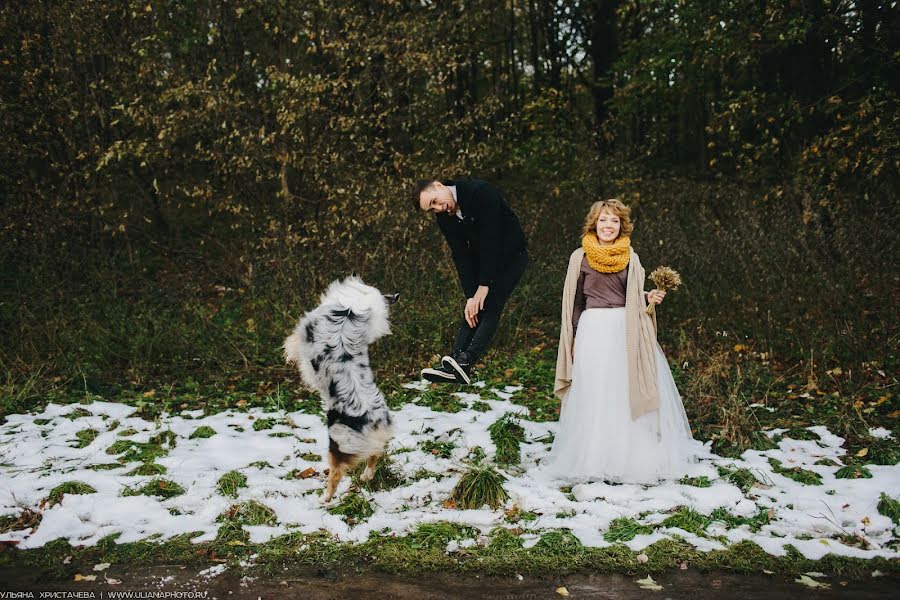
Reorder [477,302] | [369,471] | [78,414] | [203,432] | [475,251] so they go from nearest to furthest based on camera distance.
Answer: [369,471], [477,302], [475,251], [203,432], [78,414]

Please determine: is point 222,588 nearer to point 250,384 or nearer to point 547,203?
point 250,384

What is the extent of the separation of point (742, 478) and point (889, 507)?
0.94 m

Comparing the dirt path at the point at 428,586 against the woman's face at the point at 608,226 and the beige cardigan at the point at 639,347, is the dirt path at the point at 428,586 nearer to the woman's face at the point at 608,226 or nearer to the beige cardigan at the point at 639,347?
the beige cardigan at the point at 639,347

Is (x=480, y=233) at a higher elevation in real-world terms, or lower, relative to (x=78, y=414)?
higher

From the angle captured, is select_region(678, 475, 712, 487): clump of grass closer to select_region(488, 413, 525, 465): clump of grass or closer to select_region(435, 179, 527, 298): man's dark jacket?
select_region(488, 413, 525, 465): clump of grass

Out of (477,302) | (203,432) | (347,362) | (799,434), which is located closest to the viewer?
(347,362)

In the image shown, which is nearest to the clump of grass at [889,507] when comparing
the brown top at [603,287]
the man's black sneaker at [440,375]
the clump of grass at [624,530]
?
the clump of grass at [624,530]

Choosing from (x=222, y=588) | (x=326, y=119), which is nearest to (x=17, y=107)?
(x=326, y=119)

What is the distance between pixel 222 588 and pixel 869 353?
6.87 m

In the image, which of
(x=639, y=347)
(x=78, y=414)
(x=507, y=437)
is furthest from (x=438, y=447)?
(x=78, y=414)

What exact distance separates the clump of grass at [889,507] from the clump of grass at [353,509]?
338 centimetres

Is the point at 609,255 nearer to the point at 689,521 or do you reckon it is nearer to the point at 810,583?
the point at 689,521

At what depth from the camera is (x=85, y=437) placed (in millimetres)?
6391

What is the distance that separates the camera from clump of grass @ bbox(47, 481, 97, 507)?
4945mm
